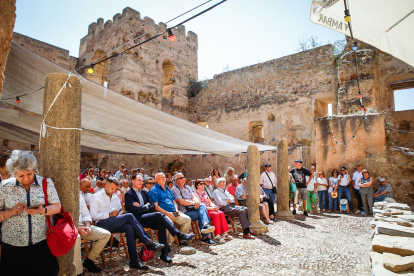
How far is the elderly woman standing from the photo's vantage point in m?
2.14

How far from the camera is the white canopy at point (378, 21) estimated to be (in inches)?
103

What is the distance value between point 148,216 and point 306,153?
878 cm

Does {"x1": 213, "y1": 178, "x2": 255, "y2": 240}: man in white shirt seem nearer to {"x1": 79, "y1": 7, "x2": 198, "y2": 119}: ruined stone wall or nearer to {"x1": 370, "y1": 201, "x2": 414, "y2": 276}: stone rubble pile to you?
{"x1": 370, "y1": 201, "x2": 414, "y2": 276}: stone rubble pile

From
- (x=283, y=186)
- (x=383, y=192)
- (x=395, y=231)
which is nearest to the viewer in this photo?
(x=395, y=231)

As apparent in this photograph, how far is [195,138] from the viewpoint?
242 inches

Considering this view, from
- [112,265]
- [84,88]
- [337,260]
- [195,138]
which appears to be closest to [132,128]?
[84,88]

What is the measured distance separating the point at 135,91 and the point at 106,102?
9765mm

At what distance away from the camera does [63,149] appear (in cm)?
253

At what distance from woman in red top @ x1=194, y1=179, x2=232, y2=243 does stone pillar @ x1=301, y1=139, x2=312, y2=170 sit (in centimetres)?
660

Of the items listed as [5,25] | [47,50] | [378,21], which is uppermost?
[47,50]

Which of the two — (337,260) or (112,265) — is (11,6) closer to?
(112,265)

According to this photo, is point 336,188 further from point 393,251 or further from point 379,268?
point 379,268

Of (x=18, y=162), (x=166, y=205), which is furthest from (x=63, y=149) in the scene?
(x=166, y=205)

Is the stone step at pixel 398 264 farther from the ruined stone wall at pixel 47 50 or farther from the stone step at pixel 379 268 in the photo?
the ruined stone wall at pixel 47 50
